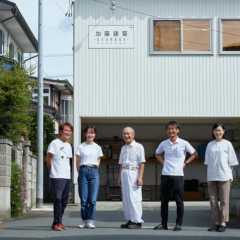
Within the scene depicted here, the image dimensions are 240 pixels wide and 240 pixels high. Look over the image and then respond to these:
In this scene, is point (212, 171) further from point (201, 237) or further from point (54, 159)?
point (54, 159)

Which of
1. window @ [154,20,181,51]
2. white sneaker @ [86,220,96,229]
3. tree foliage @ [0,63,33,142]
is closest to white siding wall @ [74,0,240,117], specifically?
window @ [154,20,181,51]

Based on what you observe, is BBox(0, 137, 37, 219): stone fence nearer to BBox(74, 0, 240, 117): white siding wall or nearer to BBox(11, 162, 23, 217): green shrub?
BBox(11, 162, 23, 217): green shrub

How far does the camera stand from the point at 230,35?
25.0 metres

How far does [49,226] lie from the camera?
41.7 ft

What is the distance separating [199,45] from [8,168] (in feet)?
38.3

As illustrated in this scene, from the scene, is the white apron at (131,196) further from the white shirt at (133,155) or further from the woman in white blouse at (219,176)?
the woman in white blouse at (219,176)

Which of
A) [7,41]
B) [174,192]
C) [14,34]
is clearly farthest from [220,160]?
[14,34]

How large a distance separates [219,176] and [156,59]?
13.3 meters

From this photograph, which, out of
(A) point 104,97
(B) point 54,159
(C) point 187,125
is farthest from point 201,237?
(C) point 187,125

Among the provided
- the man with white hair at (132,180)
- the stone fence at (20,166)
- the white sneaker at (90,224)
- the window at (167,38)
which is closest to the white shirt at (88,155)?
the man with white hair at (132,180)

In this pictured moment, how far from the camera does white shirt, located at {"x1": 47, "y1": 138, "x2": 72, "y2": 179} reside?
11820 millimetres


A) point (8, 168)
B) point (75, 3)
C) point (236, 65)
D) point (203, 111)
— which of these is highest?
point (75, 3)

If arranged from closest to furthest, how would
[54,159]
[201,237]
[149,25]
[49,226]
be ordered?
[201,237] → [54,159] → [49,226] → [149,25]

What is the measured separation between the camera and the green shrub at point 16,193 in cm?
1585
